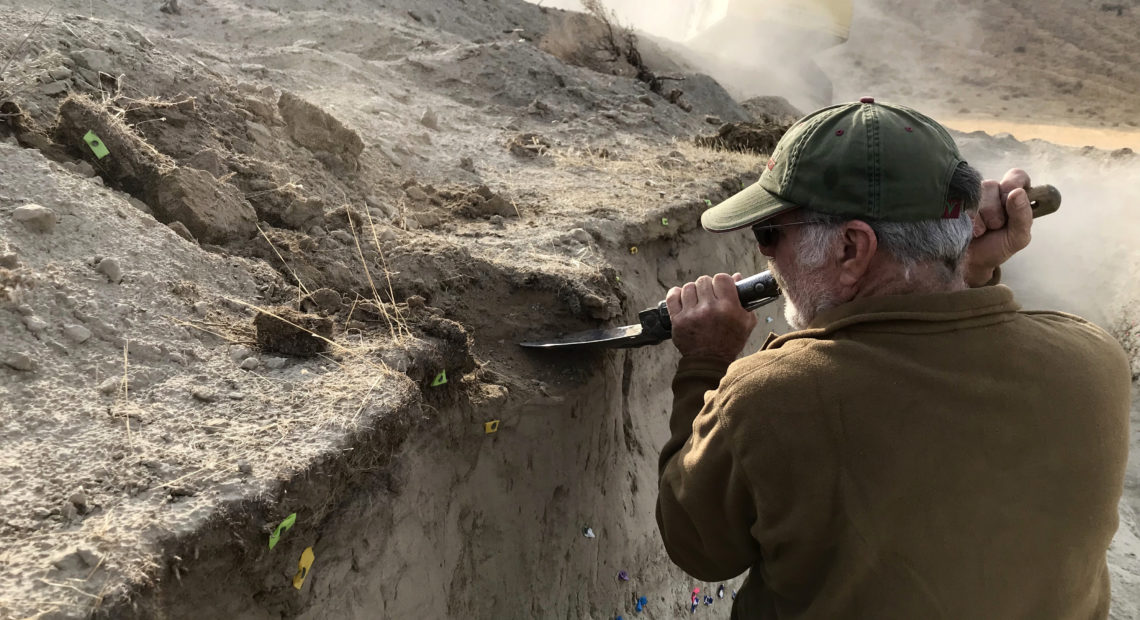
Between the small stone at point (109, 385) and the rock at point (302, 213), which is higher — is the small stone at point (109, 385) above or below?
below

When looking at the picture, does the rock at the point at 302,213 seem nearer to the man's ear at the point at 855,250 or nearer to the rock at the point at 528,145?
the man's ear at the point at 855,250

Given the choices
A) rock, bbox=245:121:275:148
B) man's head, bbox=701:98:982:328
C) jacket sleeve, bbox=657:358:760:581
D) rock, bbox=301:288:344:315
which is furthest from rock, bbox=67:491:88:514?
rock, bbox=245:121:275:148

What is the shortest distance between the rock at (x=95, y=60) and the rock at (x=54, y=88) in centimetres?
23

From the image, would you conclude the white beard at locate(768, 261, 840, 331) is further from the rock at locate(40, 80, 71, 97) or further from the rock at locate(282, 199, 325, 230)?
the rock at locate(40, 80, 71, 97)

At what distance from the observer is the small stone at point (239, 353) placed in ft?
8.60

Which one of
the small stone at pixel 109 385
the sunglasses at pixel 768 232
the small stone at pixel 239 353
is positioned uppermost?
the sunglasses at pixel 768 232

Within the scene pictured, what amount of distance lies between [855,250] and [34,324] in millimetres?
2360

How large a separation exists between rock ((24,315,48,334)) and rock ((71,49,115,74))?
195cm

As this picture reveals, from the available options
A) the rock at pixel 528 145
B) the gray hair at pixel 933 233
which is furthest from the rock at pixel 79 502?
the rock at pixel 528 145

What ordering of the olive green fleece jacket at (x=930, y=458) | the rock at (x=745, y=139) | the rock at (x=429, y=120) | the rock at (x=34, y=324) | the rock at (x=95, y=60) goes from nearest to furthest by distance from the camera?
1. the olive green fleece jacket at (x=930, y=458)
2. the rock at (x=34, y=324)
3. the rock at (x=95, y=60)
4. the rock at (x=429, y=120)
5. the rock at (x=745, y=139)

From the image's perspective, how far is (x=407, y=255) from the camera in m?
3.53

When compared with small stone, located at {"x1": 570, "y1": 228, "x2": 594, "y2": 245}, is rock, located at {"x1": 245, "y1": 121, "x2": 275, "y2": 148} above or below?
above

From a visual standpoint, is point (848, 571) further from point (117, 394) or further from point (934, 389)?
point (117, 394)

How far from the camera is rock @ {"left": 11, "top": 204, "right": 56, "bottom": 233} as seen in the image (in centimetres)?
266
